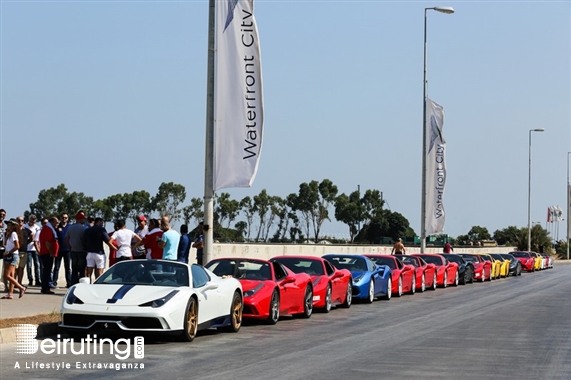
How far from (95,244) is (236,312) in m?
6.05

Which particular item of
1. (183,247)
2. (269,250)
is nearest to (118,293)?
(183,247)

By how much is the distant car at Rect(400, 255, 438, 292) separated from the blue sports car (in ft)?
15.4

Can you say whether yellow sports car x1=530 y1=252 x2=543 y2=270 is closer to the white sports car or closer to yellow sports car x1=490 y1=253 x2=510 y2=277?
yellow sports car x1=490 y1=253 x2=510 y2=277

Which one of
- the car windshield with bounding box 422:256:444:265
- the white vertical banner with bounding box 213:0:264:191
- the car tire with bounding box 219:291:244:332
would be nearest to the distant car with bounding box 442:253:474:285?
the car windshield with bounding box 422:256:444:265

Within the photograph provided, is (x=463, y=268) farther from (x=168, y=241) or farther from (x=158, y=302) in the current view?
(x=158, y=302)

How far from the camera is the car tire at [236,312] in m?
16.5

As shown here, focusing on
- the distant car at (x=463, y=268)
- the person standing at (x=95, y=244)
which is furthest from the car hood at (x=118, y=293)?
the distant car at (x=463, y=268)

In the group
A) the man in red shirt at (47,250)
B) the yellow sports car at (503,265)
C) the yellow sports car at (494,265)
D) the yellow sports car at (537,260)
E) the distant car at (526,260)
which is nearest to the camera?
the man in red shirt at (47,250)

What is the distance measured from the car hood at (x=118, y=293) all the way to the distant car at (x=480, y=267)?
1148 inches

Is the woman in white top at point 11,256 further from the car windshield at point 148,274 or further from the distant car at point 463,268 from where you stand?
the distant car at point 463,268

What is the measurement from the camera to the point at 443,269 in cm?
3650

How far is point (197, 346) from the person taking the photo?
14273mm

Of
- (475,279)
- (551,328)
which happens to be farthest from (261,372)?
(475,279)

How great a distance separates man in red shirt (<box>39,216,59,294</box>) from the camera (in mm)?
21750
